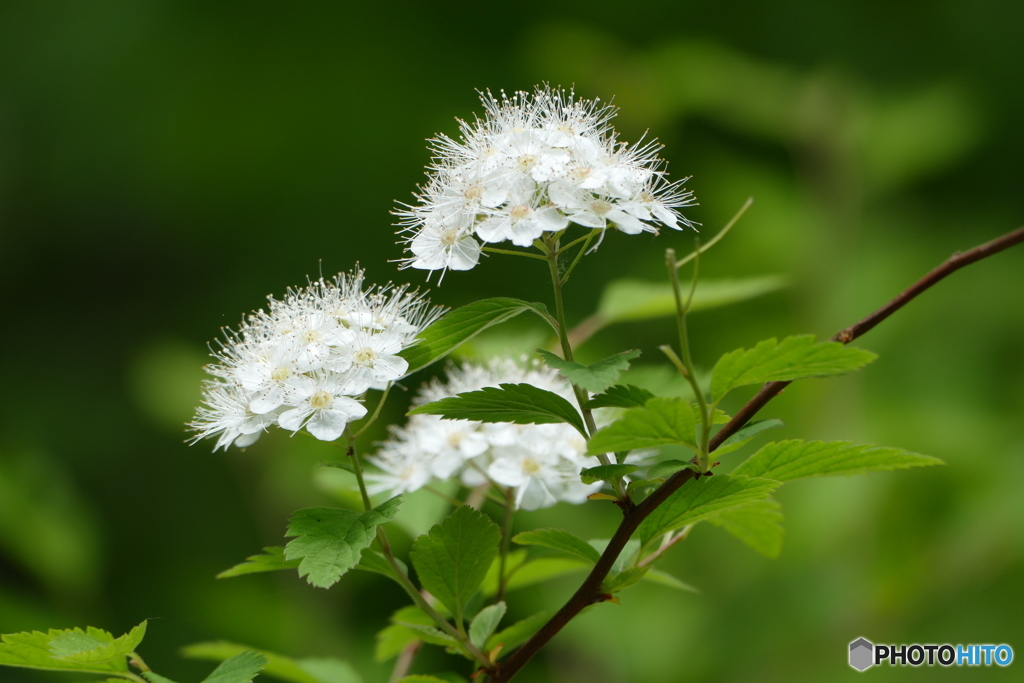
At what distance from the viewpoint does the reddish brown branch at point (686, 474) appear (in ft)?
2.82

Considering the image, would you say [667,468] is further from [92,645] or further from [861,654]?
[861,654]

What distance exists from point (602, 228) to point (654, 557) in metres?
0.42

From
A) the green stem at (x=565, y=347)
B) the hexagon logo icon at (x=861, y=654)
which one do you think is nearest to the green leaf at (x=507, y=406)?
the green stem at (x=565, y=347)

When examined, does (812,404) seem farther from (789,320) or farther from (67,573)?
(67,573)

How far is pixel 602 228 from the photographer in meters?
1.05

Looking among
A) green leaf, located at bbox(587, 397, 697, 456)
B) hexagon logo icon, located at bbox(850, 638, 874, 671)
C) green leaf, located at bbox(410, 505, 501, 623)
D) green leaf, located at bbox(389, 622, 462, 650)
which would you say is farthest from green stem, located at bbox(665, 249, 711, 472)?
hexagon logo icon, located at bbox(850, 638, 874, 671)

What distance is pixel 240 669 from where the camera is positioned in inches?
38.7

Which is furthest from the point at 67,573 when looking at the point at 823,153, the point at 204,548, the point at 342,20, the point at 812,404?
the point at 342,20

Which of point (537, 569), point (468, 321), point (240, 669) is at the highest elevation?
point (468, 321)

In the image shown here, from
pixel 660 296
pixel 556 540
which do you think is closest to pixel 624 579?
pixel 556 540

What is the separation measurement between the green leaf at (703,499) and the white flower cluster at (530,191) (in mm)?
323

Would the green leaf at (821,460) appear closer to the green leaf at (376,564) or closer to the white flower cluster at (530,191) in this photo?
the white flower cluster at (530,191)

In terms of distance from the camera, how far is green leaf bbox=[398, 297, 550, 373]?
3.49 feet

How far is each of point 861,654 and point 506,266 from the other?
240 centimetres
